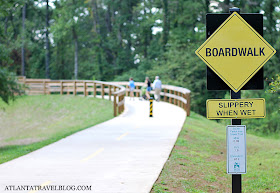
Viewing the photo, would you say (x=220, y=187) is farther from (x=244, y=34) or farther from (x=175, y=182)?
(x=244, y=34)

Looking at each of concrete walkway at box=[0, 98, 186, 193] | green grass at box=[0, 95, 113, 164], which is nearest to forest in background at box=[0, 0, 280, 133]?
green grass at box=[0, 95, 113, 164]

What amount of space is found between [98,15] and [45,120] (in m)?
43.8

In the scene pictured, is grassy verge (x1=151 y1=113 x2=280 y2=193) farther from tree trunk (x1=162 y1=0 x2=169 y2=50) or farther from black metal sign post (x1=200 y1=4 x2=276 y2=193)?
tree trunk (x1=162 y1=0 x2=169 y2=50)

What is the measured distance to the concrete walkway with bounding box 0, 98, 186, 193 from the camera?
871cm

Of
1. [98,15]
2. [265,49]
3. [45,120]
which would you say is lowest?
[45,120]

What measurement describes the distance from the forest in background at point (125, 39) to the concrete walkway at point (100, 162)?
2348 centimetres

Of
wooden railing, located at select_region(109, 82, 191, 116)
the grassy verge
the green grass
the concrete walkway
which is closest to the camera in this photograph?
the concrete walkway

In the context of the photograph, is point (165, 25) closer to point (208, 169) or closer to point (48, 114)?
point (48, 114)

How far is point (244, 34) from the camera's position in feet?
21.4

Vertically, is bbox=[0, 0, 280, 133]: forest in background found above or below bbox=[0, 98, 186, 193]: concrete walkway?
above

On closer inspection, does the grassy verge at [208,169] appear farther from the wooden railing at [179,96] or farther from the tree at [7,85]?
the tree at [7,85]

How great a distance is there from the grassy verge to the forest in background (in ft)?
76.1

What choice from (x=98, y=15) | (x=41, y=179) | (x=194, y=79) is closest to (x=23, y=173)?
(x=41, y=179)

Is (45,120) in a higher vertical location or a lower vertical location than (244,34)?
lower
